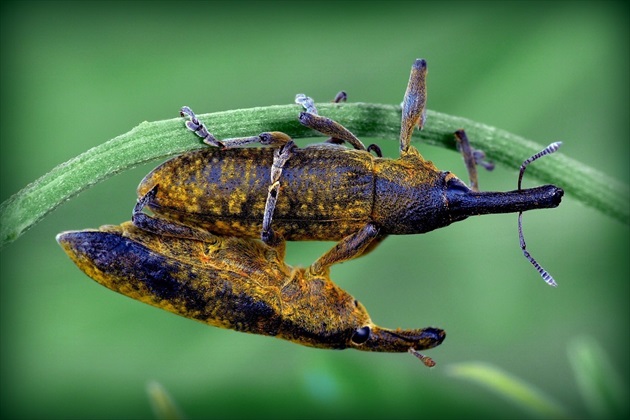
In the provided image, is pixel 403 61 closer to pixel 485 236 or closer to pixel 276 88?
pixel 276 88

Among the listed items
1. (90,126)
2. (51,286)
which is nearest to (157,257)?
(51,286)

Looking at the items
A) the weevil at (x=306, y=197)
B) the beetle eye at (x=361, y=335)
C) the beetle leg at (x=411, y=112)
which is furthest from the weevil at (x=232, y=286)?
the beetle leg at (x=411, y=112)

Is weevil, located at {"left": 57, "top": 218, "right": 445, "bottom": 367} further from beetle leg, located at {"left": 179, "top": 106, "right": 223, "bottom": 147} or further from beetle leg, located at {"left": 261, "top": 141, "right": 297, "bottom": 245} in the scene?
beetle leg, located at {"left": 179, "top": 106, "right": 223, "bottom": 147}

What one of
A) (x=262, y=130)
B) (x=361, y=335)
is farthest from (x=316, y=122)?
(x=361, y=335)

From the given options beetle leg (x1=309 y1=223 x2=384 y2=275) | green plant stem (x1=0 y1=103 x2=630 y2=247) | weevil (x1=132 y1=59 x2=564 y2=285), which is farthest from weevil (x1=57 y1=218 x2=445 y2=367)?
green plant stem (x1=0 y1=103 x2=630 y2=247)

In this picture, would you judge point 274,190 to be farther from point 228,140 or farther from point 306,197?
point 228,140

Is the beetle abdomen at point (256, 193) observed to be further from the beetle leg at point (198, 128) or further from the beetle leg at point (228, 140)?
the beetle leg at point (198, 128)

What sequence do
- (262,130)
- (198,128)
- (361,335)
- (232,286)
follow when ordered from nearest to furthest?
(198,128), (262,130), (232,286), (361,335)
